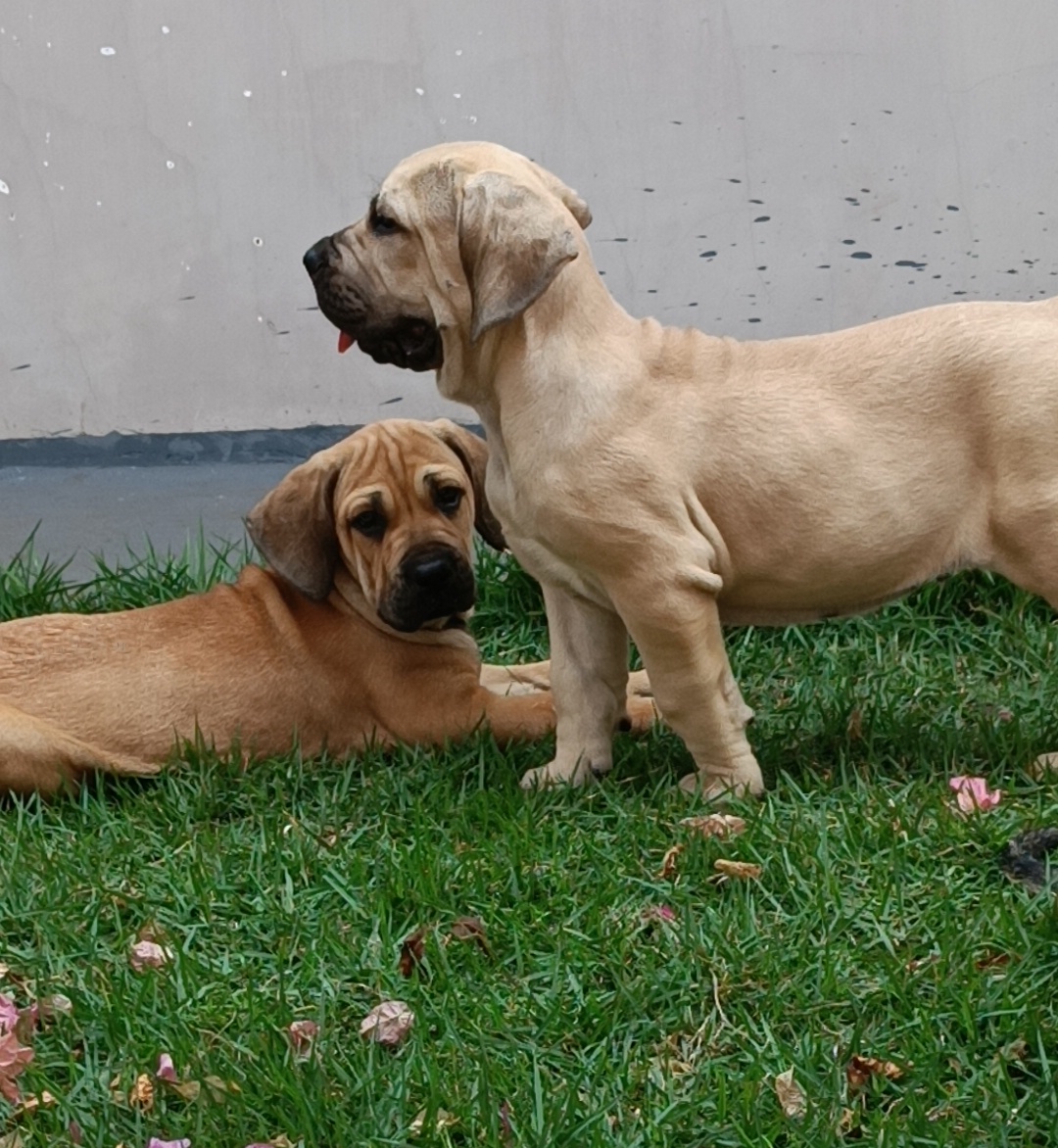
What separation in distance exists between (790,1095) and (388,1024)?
78 centimetres

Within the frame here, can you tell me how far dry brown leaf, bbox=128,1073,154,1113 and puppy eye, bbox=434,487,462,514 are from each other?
2.06 m

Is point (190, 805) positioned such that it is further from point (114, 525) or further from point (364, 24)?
point (364, 24)

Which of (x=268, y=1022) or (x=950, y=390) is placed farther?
(x=950, y=390)

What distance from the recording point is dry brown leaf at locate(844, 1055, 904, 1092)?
3.02 meters

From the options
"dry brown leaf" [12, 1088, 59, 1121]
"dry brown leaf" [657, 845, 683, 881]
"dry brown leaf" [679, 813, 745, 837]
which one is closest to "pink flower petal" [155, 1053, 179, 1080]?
"dry brown leaf" [12, 1088, 59, 1121]

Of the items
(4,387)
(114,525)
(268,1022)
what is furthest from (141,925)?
(4,387)

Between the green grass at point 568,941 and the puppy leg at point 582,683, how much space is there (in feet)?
0.40

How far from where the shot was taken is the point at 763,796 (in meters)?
4.21

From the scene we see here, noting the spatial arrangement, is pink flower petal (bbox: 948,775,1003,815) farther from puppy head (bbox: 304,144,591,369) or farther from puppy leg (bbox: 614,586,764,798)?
puppy head (bbox: 304,144,591,369)

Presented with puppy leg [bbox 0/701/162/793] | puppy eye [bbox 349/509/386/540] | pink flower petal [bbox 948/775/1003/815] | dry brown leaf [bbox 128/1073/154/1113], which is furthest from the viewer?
puppy eye [bbox 349/509/386/540]

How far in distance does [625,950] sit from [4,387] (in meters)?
4.39

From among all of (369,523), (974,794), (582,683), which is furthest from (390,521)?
(974,794)

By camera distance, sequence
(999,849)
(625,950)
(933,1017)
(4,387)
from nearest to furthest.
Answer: (933,1017) < (625,950) < (999,849) < (4,387)

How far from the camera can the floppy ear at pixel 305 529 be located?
4.87 metres
